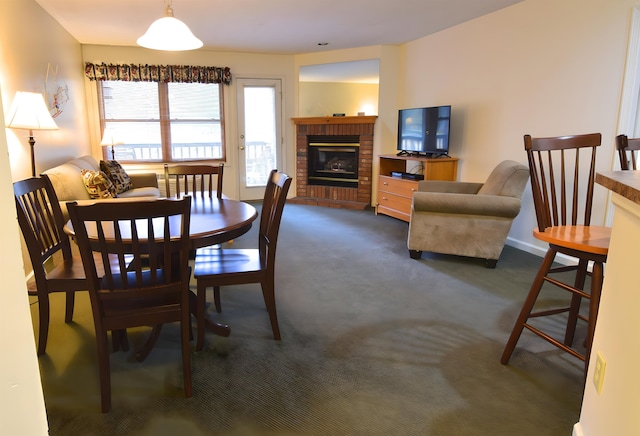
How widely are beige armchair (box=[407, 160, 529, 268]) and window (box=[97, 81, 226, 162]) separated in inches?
156

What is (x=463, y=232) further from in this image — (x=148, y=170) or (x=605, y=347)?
(x=148, y=170)

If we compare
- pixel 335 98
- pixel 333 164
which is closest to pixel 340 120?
pixel 333 164

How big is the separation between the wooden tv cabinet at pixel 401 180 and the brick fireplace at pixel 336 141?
0.51 meters

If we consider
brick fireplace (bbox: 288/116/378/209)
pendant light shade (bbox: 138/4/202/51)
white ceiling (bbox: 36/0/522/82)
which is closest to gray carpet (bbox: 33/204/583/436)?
pendant light shade (bbox: 138/4/202/51)

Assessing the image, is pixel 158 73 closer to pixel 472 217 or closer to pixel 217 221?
pixel 217 221

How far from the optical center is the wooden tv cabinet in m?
4.98

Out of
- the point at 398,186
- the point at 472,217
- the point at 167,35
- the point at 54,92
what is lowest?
the point at 472,217

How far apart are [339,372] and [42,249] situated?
1.62 meters

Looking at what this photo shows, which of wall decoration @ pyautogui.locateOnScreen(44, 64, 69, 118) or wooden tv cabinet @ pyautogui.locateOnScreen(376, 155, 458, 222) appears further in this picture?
wooden tv cabinet @ pyautogui.locateOnScreen(376, 155, 458, 222)

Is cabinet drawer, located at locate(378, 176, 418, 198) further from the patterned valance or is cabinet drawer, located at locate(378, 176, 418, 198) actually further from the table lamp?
the table lamp

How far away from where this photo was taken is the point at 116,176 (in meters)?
4.79

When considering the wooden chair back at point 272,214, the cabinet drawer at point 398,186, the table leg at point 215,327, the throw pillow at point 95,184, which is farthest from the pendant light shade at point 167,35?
the cabinet drawer at point 398,186

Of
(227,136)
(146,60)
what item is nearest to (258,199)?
(227,136)

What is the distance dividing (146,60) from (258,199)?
2614 millimetres
